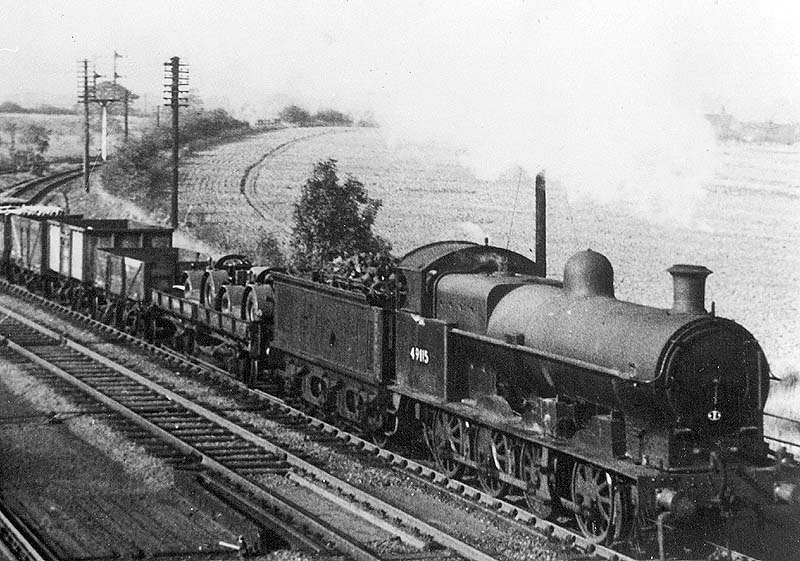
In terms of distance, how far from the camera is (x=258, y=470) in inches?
582

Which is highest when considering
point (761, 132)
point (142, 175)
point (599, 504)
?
point (761, 132)

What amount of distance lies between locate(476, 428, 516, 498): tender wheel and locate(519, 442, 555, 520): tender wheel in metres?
0.25

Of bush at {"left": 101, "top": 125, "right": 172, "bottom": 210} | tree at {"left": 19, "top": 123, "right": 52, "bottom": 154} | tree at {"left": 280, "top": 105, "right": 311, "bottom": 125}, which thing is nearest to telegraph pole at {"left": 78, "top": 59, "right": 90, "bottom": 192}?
bush at {"left": 101, "top": 125, "right": 172, "bottom": 210}

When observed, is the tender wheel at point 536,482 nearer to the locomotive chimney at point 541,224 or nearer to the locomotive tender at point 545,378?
the locomotive tender at point 545,378

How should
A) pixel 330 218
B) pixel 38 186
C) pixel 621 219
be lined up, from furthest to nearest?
pixel 38 186, pixel 621 219, pixel 330 218

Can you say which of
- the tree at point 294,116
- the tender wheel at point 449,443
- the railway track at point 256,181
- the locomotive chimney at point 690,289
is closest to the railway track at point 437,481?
the tender wheel at point 449,443

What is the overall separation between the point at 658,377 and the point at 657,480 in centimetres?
105

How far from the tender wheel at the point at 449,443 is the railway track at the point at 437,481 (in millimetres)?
187

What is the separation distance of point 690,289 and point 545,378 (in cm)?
200

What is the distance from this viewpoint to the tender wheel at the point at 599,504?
36.9 feet

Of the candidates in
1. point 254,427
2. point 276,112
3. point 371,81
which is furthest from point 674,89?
point 276,112

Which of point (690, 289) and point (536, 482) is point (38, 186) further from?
point (690, 289)

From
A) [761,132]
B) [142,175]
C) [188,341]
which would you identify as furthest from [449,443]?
[142,175]

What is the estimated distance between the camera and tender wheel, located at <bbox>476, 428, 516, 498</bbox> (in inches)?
513
